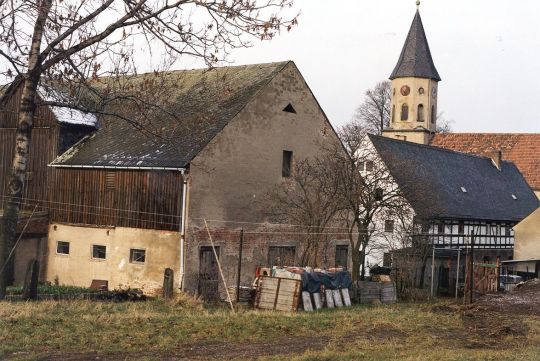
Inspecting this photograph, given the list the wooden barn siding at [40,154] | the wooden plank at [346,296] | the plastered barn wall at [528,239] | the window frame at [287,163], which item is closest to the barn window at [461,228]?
the plastered barn wall at [528,239]

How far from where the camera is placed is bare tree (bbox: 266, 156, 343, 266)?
93.1 feet

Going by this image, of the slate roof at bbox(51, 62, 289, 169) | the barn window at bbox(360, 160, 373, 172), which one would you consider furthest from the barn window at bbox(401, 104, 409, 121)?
the slate roof at bbox(51, 62, 289, 169)

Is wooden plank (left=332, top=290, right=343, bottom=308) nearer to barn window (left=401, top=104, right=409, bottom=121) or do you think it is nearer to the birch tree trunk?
the birch tree trunk

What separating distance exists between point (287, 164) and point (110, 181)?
6949mm

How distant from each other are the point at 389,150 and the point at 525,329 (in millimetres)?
24209

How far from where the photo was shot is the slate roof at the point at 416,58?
61.6 m

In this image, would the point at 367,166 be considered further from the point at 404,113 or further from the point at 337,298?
the point at 404,113

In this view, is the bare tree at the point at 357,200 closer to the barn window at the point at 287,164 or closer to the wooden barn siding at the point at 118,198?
the barn window at the point at 287,164

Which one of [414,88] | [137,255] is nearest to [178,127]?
[137,255]

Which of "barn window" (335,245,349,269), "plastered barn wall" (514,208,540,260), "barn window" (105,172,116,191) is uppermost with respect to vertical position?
"barn window" (105,172,116,191)

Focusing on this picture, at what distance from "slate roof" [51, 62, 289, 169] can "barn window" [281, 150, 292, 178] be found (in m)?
2.99

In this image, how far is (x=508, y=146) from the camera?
6066cm

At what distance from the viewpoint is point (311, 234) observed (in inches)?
1133

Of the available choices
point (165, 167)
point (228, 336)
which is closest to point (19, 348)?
point (228, 336)
